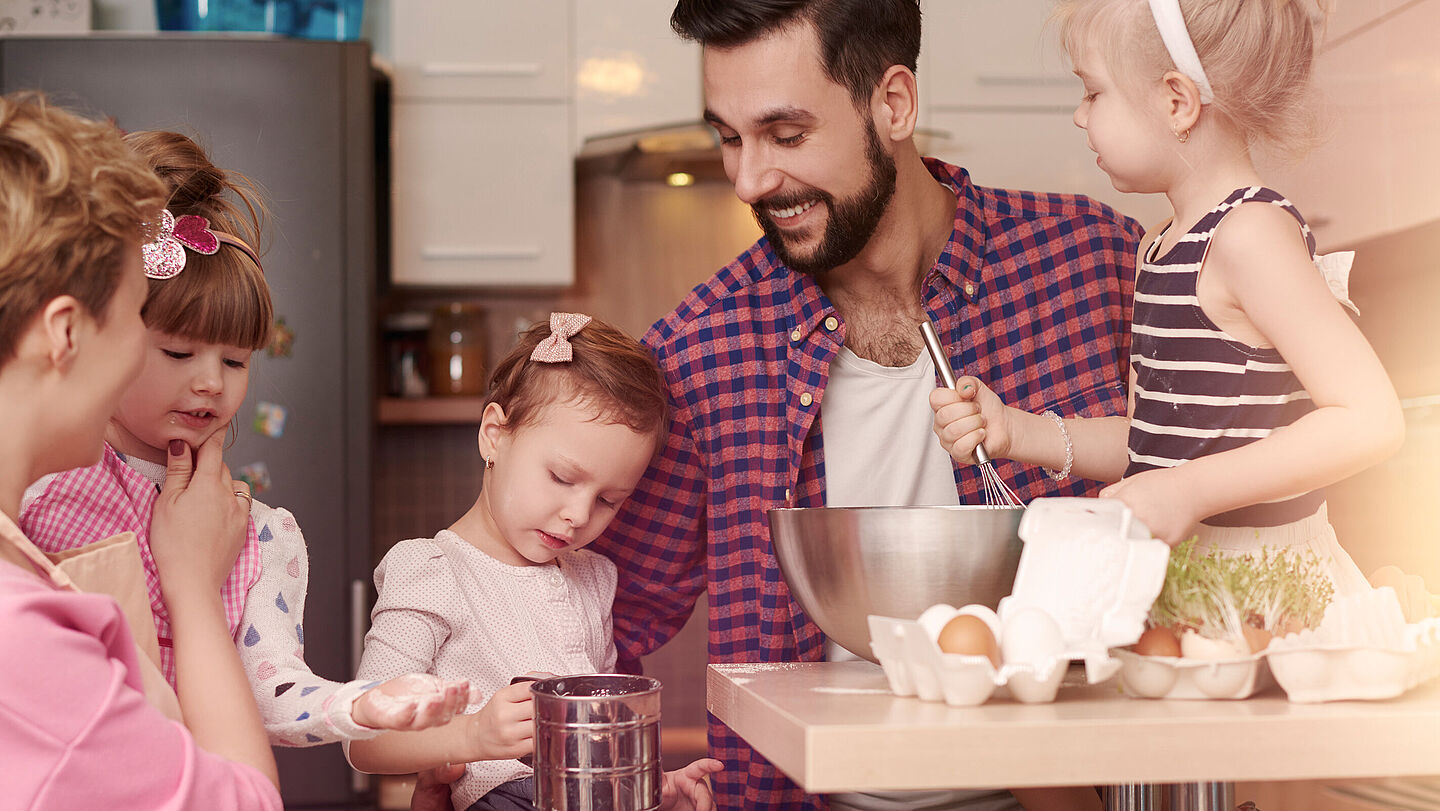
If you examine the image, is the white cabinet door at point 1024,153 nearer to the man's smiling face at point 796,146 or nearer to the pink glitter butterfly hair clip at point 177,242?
the man's smiling face at point 796,146

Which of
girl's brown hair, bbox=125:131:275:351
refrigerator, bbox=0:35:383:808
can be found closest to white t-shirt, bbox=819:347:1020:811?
girl's brown hair, bbox=125:131:275:351

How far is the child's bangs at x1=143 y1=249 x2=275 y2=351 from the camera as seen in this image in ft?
3.33

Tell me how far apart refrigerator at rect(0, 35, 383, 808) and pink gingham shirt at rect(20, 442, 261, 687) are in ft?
4.84

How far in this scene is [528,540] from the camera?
1.31 meters

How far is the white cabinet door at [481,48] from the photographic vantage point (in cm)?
276

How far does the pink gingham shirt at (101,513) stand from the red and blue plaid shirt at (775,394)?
57cm

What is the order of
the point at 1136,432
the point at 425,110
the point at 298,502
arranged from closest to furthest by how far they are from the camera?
1. the point at 1136,432
2. the point at 298,502
3. the point at 425,110

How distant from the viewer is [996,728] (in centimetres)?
66

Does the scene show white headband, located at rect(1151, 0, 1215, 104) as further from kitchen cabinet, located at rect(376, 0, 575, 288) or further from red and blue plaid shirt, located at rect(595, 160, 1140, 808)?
kitchen cabinet, located at rect(376, 0, 575, 288)

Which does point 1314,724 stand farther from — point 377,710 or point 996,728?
point 377,710

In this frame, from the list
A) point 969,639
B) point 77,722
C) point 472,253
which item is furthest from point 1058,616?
point 472,253

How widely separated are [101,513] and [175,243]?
231mm

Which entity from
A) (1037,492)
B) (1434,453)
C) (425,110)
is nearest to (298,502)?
(425,110)

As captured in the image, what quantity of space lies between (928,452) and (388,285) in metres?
1.74
